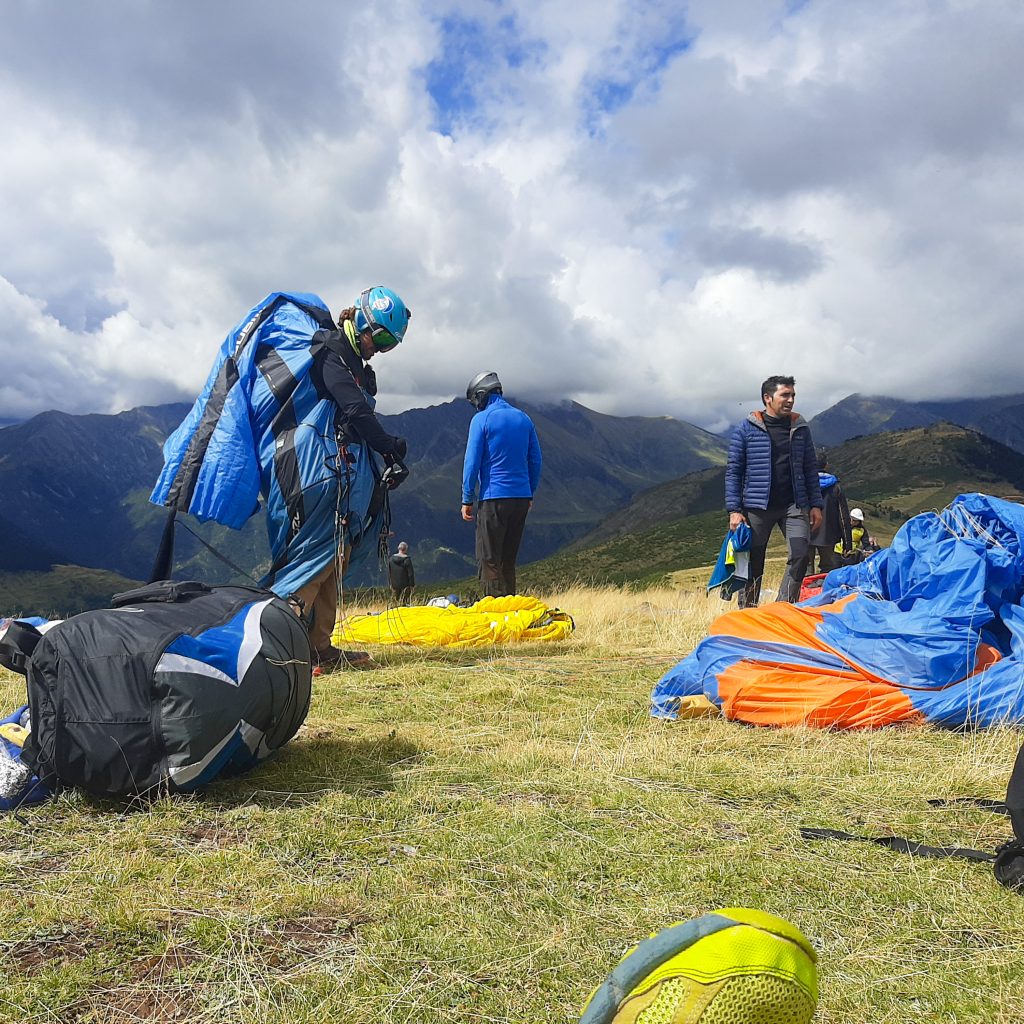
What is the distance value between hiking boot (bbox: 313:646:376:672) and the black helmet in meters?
3.36

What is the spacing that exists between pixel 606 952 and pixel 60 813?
2224mm

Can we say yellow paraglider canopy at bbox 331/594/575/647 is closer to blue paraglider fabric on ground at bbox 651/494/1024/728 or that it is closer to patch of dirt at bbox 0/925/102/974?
blue paraglider fabric on ground at bbox 651/494/1024/728

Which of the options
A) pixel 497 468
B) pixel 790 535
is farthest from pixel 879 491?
pixel 497 468

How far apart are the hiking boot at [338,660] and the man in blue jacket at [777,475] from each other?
3.99m

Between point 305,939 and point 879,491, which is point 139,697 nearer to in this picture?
point 305,939

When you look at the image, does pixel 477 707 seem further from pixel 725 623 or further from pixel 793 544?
pixel 793 544

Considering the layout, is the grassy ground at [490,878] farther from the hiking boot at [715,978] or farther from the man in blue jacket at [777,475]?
the man in blue jacket at [777,475]

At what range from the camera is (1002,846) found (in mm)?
2506

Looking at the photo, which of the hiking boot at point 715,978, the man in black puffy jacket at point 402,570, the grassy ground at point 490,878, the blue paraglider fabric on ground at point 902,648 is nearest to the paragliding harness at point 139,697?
the grassy ground at point 490,878

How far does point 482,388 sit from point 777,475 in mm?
3314

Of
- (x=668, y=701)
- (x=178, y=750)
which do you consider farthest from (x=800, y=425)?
(x=178, y=750)

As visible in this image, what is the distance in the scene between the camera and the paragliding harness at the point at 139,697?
2943mm

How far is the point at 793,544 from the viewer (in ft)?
26.8

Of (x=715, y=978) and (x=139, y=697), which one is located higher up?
(x=139, y=697)
